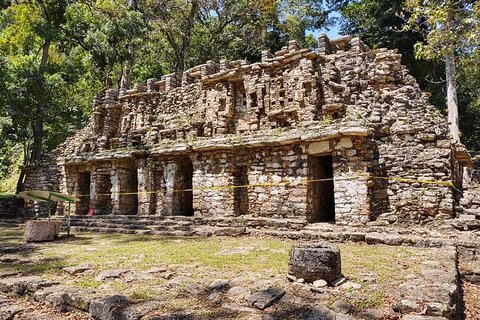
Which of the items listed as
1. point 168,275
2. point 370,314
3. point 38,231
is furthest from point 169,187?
point 370,314

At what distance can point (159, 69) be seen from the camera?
2897cm

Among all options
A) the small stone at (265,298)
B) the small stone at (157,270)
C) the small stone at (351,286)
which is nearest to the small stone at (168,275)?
the small stone at (157,270)

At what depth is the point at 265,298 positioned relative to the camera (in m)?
4.24

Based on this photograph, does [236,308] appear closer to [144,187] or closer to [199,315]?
[199,315]

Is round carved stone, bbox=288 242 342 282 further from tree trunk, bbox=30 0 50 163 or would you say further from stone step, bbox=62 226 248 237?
tree trunk, bbox=30 0 50 163

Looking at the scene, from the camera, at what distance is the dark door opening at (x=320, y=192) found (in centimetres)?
1117

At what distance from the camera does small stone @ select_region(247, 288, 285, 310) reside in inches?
162

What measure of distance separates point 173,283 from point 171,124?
36.6 ft

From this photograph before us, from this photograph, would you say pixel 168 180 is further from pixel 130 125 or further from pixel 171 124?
pixel 130 125

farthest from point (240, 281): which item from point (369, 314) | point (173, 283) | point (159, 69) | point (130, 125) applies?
point (159, 69)

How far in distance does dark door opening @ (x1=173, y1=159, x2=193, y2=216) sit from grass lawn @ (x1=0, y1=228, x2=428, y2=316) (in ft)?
13.5

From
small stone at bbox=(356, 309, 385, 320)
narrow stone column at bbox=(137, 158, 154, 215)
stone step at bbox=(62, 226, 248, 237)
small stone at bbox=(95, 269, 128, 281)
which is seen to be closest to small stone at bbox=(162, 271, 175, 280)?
small stone at bbox=(95, 269, 128, 281)

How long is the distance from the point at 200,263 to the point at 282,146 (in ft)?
19.4

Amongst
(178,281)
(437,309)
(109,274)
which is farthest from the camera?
(109,274)
